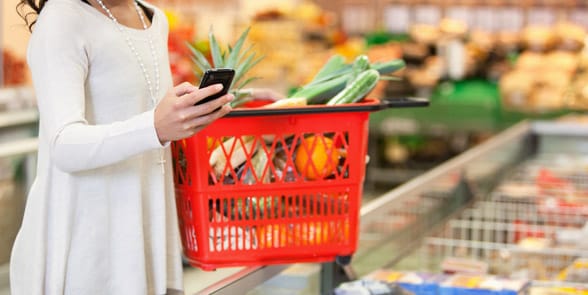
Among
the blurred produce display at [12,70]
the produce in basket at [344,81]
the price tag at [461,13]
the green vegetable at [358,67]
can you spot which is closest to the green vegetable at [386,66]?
the produce in basket at [344,81]

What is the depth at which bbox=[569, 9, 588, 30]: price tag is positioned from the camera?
9.54 metres

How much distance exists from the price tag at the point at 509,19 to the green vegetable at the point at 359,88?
8244 mm

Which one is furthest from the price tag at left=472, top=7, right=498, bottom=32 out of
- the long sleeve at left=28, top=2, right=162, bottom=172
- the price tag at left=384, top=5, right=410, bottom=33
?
the long sleeve at left=28, top=2, right=162, bottom=172

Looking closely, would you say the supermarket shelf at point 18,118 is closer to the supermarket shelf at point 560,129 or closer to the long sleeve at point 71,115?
the supermarket shelf at point 560,129

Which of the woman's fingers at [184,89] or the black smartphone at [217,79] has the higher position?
the black smartphone at [217,79]

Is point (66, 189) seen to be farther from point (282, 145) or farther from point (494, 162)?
point (494, 162)

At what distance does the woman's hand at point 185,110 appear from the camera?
4.60ft

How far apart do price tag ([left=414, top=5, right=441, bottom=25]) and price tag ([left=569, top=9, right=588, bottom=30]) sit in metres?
1.47

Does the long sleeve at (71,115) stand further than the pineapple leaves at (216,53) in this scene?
No

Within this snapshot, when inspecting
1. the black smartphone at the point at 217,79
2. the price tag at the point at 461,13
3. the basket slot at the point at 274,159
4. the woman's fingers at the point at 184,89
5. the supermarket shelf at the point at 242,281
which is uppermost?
the price tag at the point at 461,13

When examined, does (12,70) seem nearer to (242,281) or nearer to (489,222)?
(489,222)

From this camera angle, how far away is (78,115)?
1.48 meters

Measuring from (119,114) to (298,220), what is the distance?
45 cm

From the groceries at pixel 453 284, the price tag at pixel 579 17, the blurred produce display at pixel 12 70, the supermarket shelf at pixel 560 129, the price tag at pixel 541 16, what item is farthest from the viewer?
the price tag at pixel 541 16
